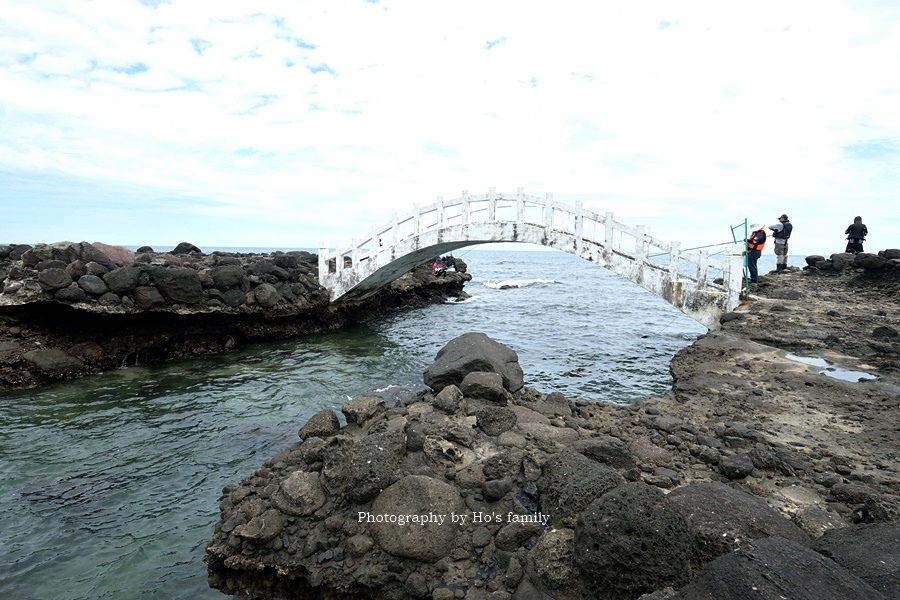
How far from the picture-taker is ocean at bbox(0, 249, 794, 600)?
488 centimetres

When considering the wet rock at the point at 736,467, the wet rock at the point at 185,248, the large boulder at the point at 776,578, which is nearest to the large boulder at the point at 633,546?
the large boulder at the point at 776,578

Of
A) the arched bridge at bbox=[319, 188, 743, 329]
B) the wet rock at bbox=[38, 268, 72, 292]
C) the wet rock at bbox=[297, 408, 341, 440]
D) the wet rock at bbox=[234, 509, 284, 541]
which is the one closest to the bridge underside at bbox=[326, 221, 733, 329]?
the arched bridge at bbox=[319, 188, 743, 329]

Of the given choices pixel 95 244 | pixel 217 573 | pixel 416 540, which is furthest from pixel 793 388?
pixel 95 244

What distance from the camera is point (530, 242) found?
551 inches

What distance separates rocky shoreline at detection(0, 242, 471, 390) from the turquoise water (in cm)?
74

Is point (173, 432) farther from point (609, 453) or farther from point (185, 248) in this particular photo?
point (185, 248)

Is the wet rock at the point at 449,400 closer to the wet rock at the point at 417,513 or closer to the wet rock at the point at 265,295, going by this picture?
the wet rock at the point at 417,513

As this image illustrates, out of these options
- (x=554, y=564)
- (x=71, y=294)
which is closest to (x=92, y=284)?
(x=71, y=294)

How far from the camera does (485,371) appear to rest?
21.0 ft

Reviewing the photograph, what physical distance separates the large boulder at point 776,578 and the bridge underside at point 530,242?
10.5m

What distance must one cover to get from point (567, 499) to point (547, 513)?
0.81 ft

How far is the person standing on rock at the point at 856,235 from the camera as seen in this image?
18750 millimetres

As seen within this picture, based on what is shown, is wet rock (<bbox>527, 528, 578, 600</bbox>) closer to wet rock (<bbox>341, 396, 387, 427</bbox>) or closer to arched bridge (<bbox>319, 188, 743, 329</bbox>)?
wet rock (<bbox>341, 396, 387, 427</bbox>)

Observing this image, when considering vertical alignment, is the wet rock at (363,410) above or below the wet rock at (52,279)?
below
